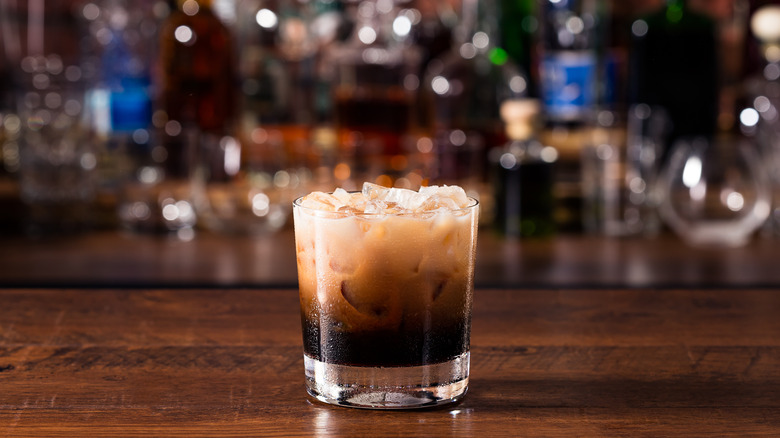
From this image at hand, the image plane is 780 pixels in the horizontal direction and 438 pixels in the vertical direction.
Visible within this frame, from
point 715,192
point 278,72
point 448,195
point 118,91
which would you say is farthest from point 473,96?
point 448,195

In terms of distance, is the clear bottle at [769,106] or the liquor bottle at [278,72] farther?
the liquor bottle at [278,72]

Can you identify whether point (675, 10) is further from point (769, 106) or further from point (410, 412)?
point (410, 412)

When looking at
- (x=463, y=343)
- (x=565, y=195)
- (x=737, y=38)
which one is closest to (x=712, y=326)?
(x=463, y=343)

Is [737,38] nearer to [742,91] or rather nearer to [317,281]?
[742,91]

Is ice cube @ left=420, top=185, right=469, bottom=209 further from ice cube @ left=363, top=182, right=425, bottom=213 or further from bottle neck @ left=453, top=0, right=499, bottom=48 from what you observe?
bottle neck @ left=453, top=0, right=499, bottom=48

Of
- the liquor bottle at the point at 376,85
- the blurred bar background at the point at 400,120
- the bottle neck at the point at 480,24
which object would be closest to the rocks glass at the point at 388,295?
the blurred bar background at the point at 400,120

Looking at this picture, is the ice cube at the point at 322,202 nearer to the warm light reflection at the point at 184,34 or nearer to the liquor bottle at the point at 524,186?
the liquor bottle at the point at 524,186

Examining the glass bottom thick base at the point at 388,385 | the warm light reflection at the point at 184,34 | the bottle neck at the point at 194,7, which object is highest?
the bottle neck at the point at 194,7
